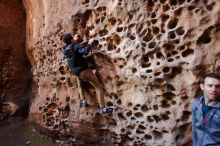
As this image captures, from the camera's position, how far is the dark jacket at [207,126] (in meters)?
2.40

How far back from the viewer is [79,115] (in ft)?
15.9

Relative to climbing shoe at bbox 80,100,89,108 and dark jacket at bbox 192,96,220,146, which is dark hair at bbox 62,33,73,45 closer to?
climbing shoe at bbox 80,100,89,108

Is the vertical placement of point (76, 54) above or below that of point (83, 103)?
above

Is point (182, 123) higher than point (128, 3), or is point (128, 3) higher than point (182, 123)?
point (128, 3)

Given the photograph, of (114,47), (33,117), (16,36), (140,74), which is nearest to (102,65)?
(114,47)

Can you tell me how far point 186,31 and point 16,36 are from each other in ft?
14.4

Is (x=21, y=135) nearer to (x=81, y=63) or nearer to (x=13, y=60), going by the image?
(x=13, y=60)

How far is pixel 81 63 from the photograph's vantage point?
4.36 m

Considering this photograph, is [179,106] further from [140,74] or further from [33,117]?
[33,117]

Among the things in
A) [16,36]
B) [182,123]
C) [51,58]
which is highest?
[16,36]

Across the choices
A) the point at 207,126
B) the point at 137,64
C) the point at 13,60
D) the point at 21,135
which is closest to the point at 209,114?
the point at 207,126

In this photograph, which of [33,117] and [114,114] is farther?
[33,117]

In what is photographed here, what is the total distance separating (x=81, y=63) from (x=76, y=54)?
15 cm

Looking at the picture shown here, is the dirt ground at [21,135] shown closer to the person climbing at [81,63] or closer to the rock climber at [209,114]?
the person climbing at [81,63]
